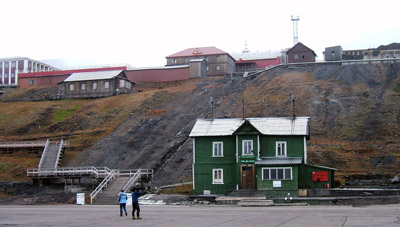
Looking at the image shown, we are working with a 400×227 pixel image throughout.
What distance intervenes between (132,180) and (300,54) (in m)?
57.1

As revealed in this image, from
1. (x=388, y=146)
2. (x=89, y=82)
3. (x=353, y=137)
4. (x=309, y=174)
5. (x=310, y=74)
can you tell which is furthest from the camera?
(x=89, y=82)

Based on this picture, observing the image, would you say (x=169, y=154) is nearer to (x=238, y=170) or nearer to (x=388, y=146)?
(x=238, y=170)

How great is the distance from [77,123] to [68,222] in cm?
5376

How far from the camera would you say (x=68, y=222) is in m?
23.5

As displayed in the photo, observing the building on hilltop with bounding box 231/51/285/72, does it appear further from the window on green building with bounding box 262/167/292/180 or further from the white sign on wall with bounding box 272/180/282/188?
the white sign on wall with bounding box 272/180/282/188

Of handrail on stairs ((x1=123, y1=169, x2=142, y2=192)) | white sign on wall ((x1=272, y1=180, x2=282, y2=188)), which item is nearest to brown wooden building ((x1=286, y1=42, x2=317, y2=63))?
handrail on stairs ((x1=123, y1=169, x2=142, y2=192))

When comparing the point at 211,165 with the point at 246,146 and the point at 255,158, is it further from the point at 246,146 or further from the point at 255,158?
the point at 255,158

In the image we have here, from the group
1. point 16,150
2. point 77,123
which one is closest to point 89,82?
point 77,123

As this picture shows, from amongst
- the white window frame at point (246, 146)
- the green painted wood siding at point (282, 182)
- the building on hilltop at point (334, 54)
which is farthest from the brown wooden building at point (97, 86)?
the green painted wood siding at point (282, 182)

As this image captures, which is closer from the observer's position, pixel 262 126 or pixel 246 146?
pixel 246 146

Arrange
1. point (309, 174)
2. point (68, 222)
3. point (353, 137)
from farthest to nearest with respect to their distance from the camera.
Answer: point (353, 137), point (309, 174), point (68, 222)

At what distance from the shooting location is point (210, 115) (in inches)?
2719

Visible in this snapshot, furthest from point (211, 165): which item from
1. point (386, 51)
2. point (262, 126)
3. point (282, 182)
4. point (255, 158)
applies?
point (386, 51)

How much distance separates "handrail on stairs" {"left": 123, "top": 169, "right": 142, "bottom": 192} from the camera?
46450 millimetres
